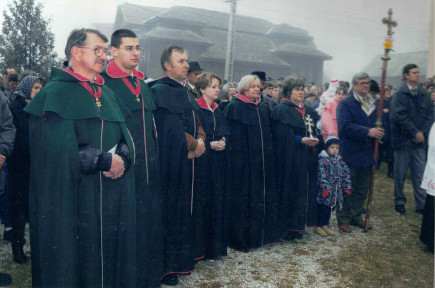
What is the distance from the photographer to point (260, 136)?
4.56 metres

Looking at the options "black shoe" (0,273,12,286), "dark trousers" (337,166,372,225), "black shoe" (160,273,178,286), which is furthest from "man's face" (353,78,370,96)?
"black shoe" (0,273,12,286)

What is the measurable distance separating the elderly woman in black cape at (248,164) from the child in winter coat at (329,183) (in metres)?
0.97

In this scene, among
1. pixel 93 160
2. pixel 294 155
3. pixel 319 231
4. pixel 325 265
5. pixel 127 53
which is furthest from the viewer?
pixel 319 231

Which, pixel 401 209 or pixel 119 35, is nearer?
pixel 119 35

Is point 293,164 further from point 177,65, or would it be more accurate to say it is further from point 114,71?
point 114,71

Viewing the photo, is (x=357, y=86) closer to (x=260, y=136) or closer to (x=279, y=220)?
(x=260, y=136)

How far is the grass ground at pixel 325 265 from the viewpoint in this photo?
3.75 meters

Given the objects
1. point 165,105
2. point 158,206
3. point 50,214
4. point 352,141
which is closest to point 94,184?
point 50,214

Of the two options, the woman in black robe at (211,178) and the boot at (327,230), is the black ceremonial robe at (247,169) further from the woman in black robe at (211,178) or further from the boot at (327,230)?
the boot at (327,230)

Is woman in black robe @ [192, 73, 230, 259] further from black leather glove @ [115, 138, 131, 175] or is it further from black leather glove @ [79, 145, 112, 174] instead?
black leather glove @ [79, 145, 112, 174]

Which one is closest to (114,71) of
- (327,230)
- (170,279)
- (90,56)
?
(90,56)

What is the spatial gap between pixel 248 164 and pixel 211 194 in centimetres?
68

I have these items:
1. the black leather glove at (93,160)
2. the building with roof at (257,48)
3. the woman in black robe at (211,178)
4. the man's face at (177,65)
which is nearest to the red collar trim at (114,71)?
the man's face at (177,65)

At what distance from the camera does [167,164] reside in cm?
355
